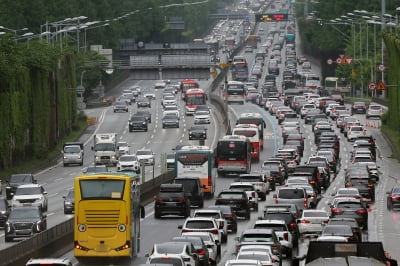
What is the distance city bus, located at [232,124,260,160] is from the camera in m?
107

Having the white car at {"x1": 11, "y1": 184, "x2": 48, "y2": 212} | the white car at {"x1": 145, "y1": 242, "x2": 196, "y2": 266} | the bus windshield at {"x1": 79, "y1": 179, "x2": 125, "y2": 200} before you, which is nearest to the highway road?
the white car at {"x1": 11, "y1": 184, "x2": 48, "y2": 212}

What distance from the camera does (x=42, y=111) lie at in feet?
399

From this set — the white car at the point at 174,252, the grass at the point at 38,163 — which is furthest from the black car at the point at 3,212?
the grass at the point at 38,163

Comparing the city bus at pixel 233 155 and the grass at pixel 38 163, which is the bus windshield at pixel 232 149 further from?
the grass at pixel 38 163

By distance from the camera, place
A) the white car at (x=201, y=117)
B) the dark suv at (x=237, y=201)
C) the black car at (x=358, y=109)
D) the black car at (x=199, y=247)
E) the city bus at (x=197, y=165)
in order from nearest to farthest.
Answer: the black car at (x=199, y=247) → the dark suv at (x=237, y=201) → the city bus at (x=197, y=165) → the white car at (x=201, y=117) → the black car at (x=358, y=109)

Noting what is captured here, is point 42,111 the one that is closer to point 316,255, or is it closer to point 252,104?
point 252,104

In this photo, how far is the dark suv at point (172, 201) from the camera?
67.2 meters

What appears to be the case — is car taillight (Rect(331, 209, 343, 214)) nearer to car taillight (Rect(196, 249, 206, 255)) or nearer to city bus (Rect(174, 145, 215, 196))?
city bus (Rect(174, 145, 215, 196))

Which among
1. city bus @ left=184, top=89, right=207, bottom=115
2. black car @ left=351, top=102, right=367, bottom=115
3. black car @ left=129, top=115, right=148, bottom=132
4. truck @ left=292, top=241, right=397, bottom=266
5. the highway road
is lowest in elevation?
the highway road

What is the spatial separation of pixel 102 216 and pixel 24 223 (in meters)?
11.5

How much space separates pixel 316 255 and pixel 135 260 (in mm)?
21217

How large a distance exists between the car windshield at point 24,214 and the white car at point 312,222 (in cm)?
1079

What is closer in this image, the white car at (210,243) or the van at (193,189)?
the white car at (210,243)

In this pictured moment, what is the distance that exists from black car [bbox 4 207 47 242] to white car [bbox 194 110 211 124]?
83858 millimetres
